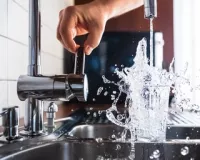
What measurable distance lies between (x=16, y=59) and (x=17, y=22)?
4.2 inches

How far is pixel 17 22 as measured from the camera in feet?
3.22

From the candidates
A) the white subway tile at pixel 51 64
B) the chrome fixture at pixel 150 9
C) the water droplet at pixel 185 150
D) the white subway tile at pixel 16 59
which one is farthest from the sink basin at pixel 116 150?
the white subway tile at pixel 51 64

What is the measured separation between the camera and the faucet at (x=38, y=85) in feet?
1.93

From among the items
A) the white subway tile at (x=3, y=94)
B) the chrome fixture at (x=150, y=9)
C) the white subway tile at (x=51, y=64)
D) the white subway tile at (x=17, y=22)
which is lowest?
the white subway tile at (x=3, y=94)

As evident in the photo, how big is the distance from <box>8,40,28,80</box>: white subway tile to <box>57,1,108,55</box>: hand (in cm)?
26

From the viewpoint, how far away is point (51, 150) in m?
0.62

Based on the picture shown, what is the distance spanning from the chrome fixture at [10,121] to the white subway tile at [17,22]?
37cm

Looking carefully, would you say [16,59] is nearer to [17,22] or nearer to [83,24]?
[17,22]

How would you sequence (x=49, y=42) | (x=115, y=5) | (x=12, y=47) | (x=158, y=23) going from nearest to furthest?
(x=115, y=5)
(x=12, y=47)
(x=49, y=42)
(x=158, y=23)

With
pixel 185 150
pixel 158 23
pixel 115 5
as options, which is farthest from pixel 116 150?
pixel 158 23

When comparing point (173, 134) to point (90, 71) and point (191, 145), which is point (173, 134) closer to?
point (191, 145)

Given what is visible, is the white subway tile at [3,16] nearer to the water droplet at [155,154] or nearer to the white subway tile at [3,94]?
the white subway tile at [3,94]

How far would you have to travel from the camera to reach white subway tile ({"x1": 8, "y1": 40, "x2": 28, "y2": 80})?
0.91 m

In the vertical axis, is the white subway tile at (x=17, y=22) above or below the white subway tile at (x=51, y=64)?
above
